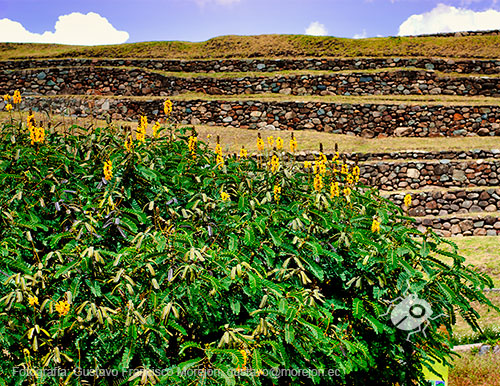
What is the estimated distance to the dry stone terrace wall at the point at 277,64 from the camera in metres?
17.0

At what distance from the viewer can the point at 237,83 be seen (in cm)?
1664

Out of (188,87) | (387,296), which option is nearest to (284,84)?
(188,87)

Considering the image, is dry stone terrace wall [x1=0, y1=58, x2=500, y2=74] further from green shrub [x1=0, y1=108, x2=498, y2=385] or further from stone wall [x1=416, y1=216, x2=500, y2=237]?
green shrub [x1=0, y1=108, x2=498, y2=385]

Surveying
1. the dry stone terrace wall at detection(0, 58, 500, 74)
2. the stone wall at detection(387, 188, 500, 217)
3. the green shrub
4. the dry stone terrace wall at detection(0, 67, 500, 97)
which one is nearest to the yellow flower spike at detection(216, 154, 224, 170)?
the green shrub

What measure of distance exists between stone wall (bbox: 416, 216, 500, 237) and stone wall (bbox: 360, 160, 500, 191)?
4.18 ft

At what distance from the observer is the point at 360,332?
12.3 ft

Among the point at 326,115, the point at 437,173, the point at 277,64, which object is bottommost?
the point at 437,173

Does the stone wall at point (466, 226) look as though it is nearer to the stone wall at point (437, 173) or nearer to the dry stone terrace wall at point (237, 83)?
the stone wall at point (437, 173)

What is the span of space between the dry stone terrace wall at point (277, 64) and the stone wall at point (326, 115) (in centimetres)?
263

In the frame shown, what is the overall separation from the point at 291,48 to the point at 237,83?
11.3 feet

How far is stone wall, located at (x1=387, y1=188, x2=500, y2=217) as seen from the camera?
11.7 meters

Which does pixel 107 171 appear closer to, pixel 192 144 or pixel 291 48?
pixel 192 144

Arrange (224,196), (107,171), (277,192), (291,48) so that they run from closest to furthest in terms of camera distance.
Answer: (107,171), (224,196), (277,192), (291,48)

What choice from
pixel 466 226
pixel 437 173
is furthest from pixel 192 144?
pixel 437 173
